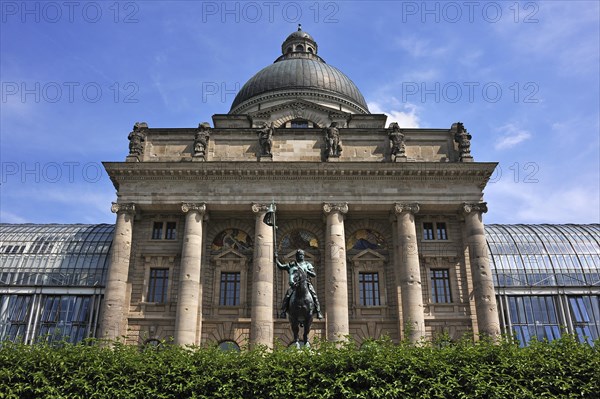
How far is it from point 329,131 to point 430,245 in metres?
11.4

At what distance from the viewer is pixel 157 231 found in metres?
39.4

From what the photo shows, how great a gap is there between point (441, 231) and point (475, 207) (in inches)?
130

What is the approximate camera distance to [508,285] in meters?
40.7

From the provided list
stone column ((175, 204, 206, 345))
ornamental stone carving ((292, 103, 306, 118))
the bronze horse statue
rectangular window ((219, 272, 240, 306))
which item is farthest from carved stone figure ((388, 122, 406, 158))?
the bronze horse statue

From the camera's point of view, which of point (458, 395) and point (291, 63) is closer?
point (458, 395)

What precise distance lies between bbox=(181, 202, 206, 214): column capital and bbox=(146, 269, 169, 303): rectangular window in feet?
16.1

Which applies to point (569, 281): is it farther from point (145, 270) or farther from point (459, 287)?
point (145, 270)

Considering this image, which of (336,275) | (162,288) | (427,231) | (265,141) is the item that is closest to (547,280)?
(427,231)

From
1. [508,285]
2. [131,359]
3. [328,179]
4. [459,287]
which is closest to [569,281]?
[508,285]

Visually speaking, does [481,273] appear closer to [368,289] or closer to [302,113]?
[368,289]

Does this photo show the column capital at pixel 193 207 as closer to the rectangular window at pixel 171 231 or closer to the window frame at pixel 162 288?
the rectangular window at pixel 171 231

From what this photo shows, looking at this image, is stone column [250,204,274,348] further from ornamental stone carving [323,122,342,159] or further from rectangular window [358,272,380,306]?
rectangular window [358,272,380,306]

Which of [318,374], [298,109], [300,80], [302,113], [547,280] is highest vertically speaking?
[300,80]

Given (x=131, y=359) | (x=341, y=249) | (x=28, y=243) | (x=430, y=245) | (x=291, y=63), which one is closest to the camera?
(x=131, y=359)
